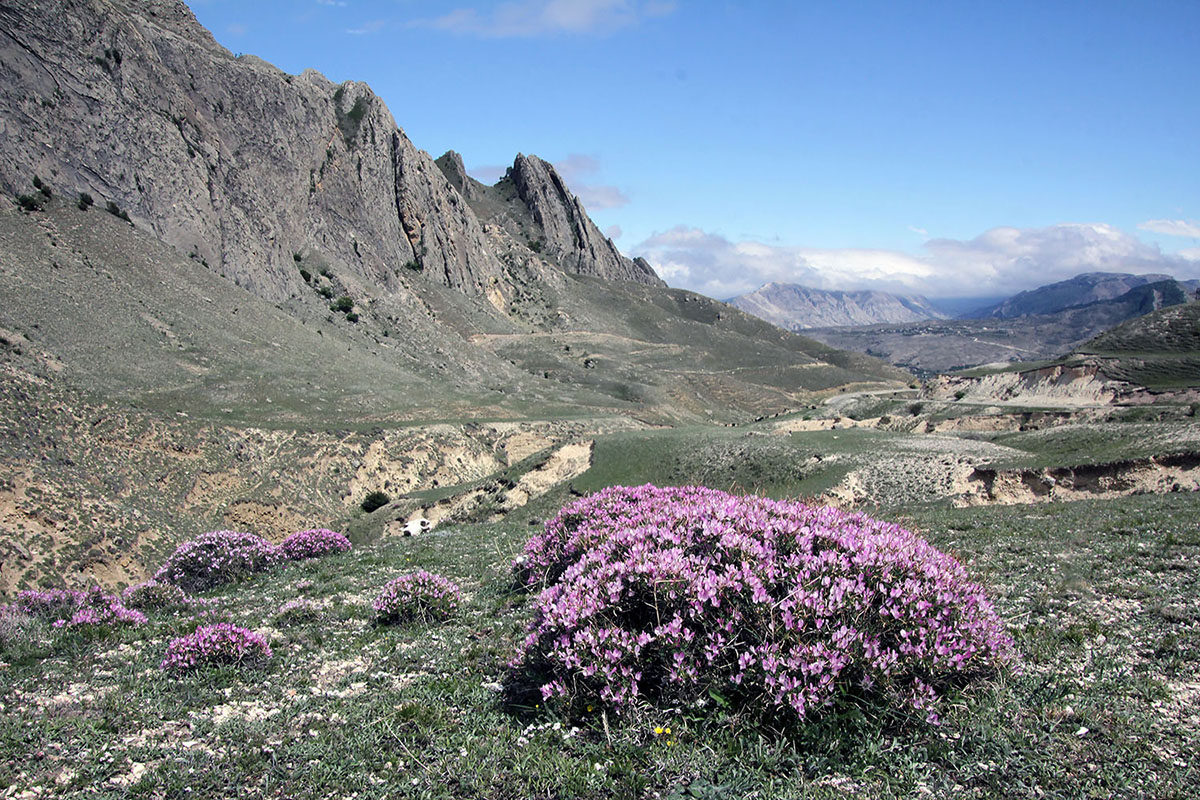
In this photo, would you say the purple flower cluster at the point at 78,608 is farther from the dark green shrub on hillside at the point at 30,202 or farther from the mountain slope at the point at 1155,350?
the mountain slope at the point at 1155,350

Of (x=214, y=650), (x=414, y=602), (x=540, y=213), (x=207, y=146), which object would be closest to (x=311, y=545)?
(x=414, y=602)

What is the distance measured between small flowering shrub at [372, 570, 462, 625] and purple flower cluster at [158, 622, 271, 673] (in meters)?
2.10

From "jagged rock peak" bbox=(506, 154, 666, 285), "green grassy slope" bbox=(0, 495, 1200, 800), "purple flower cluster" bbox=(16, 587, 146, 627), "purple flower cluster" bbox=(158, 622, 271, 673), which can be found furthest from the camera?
"jagged rock peak" bbox=(506, 154, 666, 285)

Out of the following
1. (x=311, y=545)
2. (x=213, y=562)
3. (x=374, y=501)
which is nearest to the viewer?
(x=213, y=562)

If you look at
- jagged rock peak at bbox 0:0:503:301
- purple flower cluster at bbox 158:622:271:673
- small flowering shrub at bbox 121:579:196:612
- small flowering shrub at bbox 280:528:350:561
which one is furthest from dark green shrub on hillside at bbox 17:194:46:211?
purple flower cluster at bbox 158:622:271:673

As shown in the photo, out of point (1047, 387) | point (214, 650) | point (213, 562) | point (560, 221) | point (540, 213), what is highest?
point (540, 213)

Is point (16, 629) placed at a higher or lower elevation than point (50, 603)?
higher

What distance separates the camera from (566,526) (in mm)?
12562

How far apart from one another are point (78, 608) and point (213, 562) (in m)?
5.40

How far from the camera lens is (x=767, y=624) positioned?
618 centimetres

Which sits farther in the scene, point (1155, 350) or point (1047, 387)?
point (1155, 350)

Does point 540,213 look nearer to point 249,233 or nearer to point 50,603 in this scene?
point 249,233

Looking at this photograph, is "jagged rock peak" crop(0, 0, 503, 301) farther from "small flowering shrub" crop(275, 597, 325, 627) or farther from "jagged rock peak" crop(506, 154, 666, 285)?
"jagged rock peak" crop(506, 154, 666, 285)

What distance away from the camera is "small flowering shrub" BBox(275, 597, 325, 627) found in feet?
36.2
